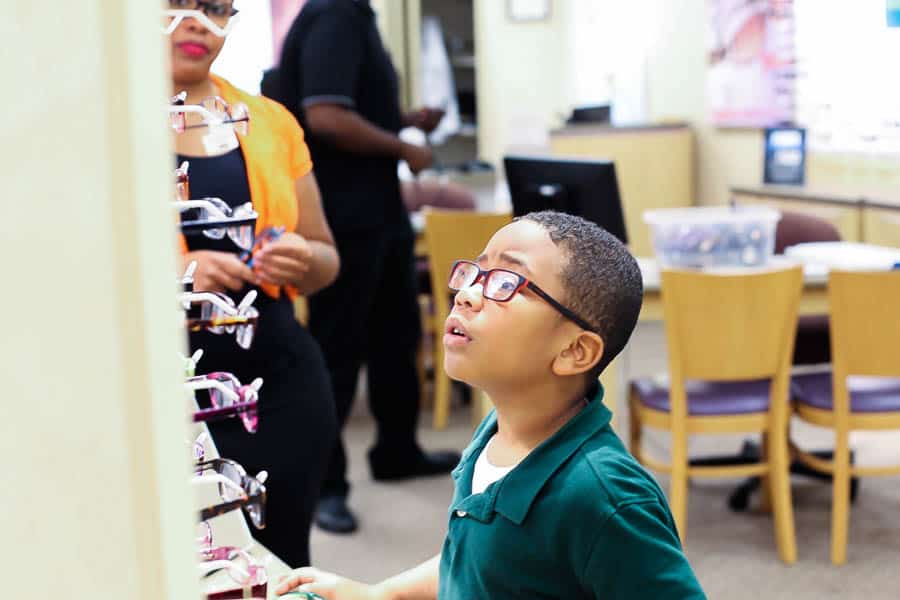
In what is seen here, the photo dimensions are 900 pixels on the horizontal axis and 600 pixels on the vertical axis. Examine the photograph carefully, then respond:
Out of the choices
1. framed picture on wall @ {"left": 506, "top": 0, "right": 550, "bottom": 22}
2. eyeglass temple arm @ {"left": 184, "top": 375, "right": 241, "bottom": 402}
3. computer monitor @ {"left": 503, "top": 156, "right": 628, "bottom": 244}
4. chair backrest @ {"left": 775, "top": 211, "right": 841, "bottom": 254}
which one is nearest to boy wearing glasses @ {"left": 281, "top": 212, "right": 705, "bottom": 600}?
eyeglass temple arm @ {"left": 184, "top": 375, "right": 241, "bottom": 402}

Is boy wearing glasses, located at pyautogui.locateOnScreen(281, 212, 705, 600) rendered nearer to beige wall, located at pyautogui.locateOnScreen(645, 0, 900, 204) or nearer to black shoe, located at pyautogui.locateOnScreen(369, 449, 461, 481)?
black shoe, located at pyautogui.locateOnScreen(369, 449, 461, 481)

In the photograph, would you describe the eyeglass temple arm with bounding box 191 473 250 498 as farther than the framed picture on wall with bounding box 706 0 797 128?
No

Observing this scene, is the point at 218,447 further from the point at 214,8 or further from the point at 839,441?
the point at 839,441

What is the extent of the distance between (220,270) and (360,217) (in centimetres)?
184

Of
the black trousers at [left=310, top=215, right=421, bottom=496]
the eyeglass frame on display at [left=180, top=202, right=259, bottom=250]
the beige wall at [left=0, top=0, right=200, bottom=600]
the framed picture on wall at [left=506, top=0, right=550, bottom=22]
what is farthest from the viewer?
the framed picture on wall at [left=506, top=0, right=550, bottom=22]

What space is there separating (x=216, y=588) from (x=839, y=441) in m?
2.46

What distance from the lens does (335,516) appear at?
11.1 ft

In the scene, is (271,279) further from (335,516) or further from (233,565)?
(335,516)

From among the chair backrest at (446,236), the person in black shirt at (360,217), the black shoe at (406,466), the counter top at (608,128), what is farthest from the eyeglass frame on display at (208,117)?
the counter top at (608,128)

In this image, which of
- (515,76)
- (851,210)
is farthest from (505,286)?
(515,76)

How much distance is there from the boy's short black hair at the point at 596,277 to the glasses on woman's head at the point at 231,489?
36cm

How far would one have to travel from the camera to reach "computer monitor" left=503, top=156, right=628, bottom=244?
9.77ft

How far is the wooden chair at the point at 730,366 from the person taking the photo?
2.90 meters

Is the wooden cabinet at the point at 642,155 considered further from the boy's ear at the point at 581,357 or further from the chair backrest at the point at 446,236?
the boy's ear at the point at 581,357
